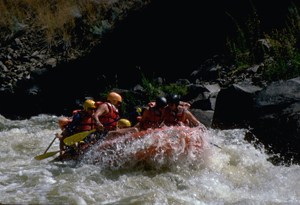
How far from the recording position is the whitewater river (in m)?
4.21

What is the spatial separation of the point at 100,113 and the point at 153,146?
1328 millimetres

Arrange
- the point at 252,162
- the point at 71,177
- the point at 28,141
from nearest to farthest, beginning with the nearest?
the point at 71,177 < the point at 252,162 < the point at 28,141

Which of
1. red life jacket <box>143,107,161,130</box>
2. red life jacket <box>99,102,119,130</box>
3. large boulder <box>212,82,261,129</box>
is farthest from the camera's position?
large boulder <box>212,82,261,129</box>

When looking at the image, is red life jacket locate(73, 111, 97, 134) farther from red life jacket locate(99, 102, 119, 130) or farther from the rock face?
the rock face

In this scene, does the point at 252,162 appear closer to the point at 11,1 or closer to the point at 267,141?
the point at 267,141

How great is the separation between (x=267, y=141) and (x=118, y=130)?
278 cm

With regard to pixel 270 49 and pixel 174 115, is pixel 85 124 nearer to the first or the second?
pixel 174 115

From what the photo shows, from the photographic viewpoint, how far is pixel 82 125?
6.14 metres

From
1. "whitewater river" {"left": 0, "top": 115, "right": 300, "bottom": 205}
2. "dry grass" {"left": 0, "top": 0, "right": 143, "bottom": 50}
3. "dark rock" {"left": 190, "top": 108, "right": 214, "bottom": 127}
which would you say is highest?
"dry grass" {"left": 0, "top": 0, "right": 143, "bottom": 50}

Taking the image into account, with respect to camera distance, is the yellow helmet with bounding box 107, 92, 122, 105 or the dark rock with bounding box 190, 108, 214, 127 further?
the dark rock with bounding box 190, 108, 214, 127

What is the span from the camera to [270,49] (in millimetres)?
8477

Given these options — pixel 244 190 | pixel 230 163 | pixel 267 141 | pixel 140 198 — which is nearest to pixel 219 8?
pixel 267 141

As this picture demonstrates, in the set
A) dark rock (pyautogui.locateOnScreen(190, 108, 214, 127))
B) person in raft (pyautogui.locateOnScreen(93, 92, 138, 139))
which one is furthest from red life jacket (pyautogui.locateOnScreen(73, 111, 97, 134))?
dark rock (pyautogui.locateOnScreen(190, 108, 214, 127))

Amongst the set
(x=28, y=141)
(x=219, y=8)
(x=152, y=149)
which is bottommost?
(x=28, y=141)
